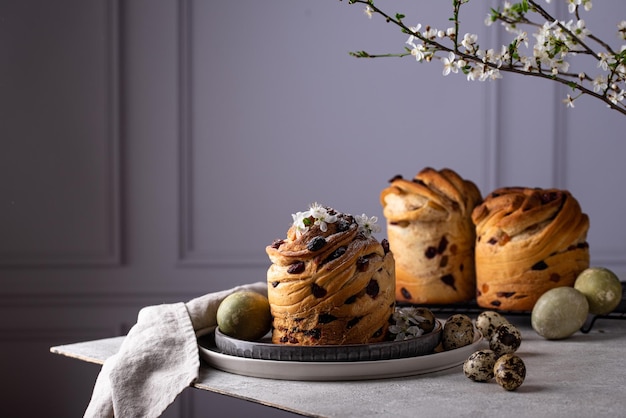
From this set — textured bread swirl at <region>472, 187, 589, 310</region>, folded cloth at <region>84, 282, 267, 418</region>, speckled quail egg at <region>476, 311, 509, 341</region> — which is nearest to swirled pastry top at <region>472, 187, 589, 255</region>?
textured bread swirl at <region>472, 187, 589, 310</region>

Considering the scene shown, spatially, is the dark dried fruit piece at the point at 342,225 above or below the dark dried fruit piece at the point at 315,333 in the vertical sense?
above

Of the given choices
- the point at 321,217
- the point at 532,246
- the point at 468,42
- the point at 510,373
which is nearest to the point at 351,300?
the point at 321,217

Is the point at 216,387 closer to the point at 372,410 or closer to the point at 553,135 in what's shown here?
the point at 372,410

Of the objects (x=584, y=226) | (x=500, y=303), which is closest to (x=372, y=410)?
(x=500, y=303)

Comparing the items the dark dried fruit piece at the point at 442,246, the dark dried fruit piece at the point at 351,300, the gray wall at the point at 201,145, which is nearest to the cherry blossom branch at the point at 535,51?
the dark dried fruit piece at the point at 351,300

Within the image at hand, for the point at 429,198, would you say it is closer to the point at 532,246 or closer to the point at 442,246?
the point at 442,246

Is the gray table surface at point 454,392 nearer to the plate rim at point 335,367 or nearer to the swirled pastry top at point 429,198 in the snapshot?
the plate rim at point 335,367

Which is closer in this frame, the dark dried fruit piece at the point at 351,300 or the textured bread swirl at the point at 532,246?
the dark dried fruit piece at the point at 351,300
